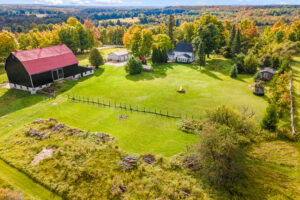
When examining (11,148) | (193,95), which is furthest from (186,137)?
(11,148)

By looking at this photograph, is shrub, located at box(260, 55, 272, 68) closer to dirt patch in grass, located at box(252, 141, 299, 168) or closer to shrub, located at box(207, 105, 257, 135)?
dirt patch in grass, located at box(252, 141, 299, 168)

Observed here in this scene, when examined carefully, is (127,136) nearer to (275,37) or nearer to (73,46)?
(73,46)

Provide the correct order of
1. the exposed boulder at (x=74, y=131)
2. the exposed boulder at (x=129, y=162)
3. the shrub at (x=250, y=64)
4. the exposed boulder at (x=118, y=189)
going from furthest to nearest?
1. the shrub at (x=250, y=64)
2. the exposed boulder at (x=74, y=131)
3. the exposed boulder at (x=129, y=162)
4. the exposed boulder at (x=118, y=189)

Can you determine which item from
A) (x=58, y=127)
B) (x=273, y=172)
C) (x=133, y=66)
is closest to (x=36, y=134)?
(x=58, y=127)

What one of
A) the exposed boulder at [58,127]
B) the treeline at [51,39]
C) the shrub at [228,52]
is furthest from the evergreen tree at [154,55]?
the exposed boulder at [58,127]

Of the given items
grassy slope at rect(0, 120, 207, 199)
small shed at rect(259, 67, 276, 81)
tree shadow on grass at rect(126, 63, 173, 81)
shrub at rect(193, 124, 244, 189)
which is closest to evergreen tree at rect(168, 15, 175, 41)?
tree shadow on grass at rect(126, 63, 173, 81)

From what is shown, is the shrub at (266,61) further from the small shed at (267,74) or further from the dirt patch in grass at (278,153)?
the dirt patch in grass at (278,153)
